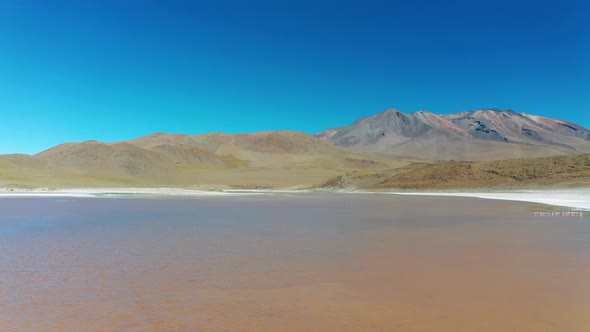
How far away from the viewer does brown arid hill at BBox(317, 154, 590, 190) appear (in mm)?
56688

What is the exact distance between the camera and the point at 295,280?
9.38 m

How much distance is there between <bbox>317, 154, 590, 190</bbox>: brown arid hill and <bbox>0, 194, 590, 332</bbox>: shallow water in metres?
44.5

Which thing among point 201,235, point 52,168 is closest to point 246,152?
point 52,168

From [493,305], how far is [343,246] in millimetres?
6573

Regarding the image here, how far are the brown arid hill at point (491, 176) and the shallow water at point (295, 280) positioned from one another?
4453 cm

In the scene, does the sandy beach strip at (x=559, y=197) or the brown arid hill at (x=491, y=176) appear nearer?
the sandy beach strip at (x=559, y=197)

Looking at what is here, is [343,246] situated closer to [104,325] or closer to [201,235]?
[201,235]

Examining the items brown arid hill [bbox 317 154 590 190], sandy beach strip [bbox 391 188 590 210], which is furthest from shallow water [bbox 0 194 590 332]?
brown arid hill [bbox 317 154 590 190]

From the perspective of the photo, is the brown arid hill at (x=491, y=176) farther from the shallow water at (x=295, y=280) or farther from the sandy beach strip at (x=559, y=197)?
the shallow water at (x=295, y=280)

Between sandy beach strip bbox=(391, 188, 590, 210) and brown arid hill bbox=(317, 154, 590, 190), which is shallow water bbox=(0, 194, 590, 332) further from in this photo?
brown arid hill bbox=(317, 154, 590, 190)

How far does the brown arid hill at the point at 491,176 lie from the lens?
56.7m

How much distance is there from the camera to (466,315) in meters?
7.15

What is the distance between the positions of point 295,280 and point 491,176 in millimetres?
59441

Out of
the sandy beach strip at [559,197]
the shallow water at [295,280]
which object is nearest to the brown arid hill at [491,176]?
the sandy beach strip at [559,197]
